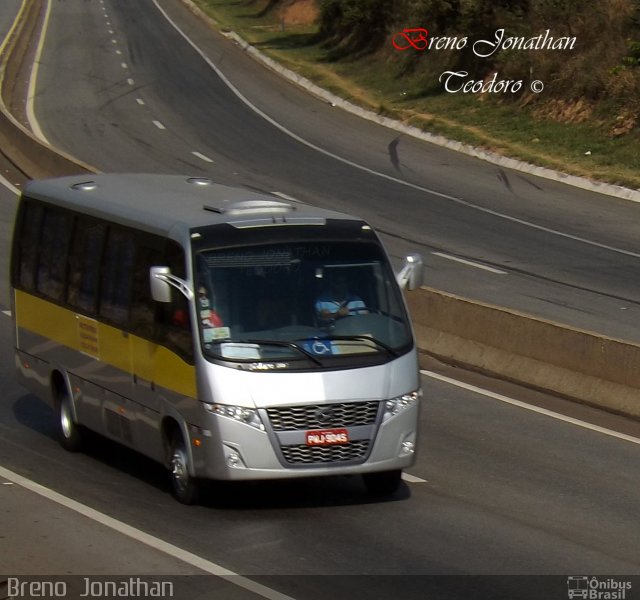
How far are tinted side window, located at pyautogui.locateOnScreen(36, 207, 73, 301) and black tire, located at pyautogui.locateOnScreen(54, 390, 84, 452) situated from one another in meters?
0.98

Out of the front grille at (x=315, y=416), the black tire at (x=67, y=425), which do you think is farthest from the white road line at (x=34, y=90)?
the front grille at (x=315, y=416)

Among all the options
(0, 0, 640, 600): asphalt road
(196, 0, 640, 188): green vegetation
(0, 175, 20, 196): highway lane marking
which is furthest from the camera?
(196, 0, 640, 188): green vegetation

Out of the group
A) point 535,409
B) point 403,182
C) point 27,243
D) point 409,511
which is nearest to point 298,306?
point 409,511

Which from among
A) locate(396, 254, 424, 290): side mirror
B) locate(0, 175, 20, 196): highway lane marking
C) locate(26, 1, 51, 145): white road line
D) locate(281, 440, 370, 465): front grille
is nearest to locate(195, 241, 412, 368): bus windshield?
locate(396, 254, 424, 290): side mirror

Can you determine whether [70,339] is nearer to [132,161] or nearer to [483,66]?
[132,161]

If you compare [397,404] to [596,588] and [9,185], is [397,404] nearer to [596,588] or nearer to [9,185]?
[596,588]

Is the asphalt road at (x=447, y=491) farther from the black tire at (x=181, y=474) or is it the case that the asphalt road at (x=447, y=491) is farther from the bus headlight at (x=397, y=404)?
the bus headlight at (x=397, y=404)

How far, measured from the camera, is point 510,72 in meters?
42.8

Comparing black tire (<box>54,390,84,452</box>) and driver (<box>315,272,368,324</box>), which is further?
black tire (<box>54,390,84,452</box>)

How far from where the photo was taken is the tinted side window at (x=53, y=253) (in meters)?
12.9

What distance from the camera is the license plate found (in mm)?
10242

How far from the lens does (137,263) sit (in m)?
11.6
